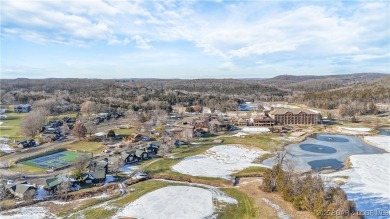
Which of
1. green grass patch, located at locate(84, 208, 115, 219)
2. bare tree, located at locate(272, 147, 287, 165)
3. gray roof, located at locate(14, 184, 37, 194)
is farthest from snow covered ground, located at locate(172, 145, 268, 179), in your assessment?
gray roof, located at locate(14, 184, 37, 194)

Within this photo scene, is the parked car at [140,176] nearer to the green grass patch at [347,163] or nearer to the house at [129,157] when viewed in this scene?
the house at [129,157]

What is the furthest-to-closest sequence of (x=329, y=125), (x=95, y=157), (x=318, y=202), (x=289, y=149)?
1. (x=329, y=125)
2. (x=289, y=149)
3. (x=95, y=157)
4. (x=318, y=202)

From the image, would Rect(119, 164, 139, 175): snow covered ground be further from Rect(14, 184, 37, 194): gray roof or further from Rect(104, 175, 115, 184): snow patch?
Rect(14, 184, 37, 194): gray roof

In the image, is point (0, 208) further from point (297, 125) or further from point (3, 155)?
point (297, 125)

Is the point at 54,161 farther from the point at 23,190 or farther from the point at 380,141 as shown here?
the point at 380,141

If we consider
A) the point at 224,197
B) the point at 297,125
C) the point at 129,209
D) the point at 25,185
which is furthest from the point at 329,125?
the point at 25,185

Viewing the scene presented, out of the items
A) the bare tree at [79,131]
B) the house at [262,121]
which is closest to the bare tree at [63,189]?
the bare tree at [79,131]
